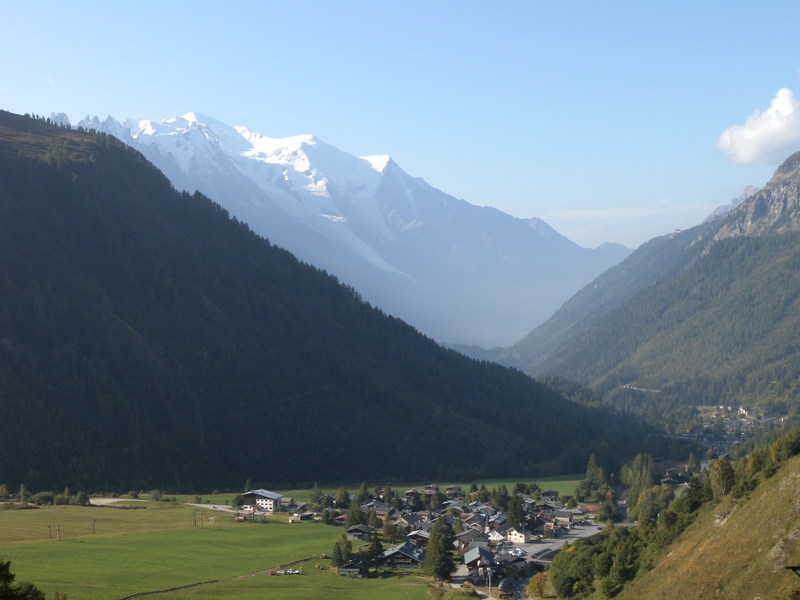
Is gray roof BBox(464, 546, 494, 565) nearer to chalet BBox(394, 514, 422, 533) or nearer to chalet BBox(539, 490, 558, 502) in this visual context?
chalet BBox(394, 514, 422, 533)

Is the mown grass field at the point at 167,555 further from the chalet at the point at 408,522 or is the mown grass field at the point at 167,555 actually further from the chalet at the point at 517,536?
the chalet at the point at 517,536

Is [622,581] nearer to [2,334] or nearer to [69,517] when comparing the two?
[69,517]

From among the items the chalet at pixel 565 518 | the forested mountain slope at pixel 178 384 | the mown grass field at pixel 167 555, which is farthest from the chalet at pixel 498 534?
the forested mountain slope at pixel 178 384

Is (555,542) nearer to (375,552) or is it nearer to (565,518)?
(565,518)

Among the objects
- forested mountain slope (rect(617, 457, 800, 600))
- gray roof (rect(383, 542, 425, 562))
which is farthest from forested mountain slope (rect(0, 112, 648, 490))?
forested mountain slope (rect(617, 457, 800, 600))

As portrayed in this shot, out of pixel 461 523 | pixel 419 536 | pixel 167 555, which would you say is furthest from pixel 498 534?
pixel 167 555

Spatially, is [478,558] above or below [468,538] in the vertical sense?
above

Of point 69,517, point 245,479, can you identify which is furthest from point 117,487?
point 69,517
